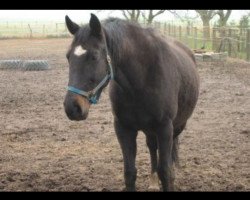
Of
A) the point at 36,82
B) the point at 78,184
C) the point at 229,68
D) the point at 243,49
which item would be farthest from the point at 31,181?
the point at 243,49

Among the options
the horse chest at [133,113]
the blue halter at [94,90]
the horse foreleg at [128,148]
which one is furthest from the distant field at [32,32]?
the blue halter at [94,90]

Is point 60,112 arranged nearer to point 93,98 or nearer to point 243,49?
point 93,98

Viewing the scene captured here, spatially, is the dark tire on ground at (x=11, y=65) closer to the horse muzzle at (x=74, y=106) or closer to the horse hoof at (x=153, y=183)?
the horse hoof at (x=153, y=183)

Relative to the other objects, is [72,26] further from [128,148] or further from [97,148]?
[97,148]

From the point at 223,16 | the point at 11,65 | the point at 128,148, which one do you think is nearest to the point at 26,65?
the point at 11,65

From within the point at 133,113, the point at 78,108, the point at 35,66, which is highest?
the point at 78,108

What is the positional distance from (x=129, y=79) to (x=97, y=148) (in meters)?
2.82

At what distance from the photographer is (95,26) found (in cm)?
324

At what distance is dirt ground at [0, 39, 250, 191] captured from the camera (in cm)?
485

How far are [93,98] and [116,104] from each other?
25.8 inches

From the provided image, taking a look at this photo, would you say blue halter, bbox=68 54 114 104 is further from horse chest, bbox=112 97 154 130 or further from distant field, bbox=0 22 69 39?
distant field, bbox=0 22 69 39

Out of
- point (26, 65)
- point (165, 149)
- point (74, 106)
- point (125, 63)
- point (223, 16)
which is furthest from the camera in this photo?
point (223, 16)

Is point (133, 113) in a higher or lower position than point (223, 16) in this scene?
lower

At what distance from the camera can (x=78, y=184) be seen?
4746 mm
